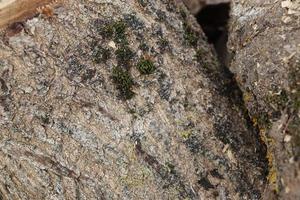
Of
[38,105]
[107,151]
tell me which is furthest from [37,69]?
[107,151]

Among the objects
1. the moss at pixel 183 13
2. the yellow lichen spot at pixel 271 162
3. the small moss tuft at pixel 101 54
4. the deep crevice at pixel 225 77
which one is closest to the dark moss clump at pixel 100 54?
the small moss tuft at pixel 101 54

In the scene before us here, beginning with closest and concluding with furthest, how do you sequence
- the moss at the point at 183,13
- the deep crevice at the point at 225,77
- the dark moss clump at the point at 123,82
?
the dark moss clump at the point at 123,82
the deep crevice at the point at 225,77
the moss at the point at 183,13

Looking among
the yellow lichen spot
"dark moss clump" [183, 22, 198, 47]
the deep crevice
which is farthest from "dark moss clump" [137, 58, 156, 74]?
the yellow lichen spot

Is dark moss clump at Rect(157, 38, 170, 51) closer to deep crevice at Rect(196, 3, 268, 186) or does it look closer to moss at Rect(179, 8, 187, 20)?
moss at Rect(179, 8, 187, 20)

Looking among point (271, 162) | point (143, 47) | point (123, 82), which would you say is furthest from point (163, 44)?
point (271, 162)

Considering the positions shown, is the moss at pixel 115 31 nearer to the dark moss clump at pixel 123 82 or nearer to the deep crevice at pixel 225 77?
the dark moss clump at pixel 123 82

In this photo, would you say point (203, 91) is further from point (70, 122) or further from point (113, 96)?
point (70, 122)
